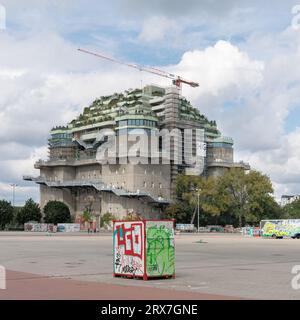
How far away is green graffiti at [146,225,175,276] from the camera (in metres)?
19.7

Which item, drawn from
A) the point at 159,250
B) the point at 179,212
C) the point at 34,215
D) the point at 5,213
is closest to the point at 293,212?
the point at 179,212

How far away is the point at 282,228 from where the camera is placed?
79688 mm

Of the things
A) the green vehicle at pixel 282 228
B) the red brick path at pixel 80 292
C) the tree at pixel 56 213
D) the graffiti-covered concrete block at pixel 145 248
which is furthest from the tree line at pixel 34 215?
the red brick path at pixel 80 292

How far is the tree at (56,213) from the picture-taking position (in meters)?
145

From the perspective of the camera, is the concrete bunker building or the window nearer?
the concrete bunker building

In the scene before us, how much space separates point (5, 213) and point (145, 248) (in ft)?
394

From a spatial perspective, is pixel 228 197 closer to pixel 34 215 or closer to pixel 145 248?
pixel 34 215

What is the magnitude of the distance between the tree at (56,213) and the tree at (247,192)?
41.6m

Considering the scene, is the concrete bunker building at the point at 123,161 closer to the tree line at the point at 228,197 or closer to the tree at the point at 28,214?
the tree line at the point at 228,197

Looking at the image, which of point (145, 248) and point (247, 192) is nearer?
point (145, 248)

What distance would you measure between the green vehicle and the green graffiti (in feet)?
200

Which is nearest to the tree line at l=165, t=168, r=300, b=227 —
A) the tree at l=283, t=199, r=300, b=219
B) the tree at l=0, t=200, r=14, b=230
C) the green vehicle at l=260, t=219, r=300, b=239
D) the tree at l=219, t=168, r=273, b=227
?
the tree at l=219, t=168, r=273, b=227

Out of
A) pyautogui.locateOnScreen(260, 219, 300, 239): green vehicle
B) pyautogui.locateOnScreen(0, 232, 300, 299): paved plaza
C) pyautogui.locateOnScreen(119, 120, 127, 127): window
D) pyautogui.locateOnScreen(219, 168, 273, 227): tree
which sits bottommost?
pyautogui.locateOnScreen(0, 232, 300, 299): paved plaza

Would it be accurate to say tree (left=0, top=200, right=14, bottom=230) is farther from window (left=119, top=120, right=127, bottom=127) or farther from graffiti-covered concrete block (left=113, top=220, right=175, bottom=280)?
graffiti-covered concrete block (left=113, top=220, right=175, bottom=280)
